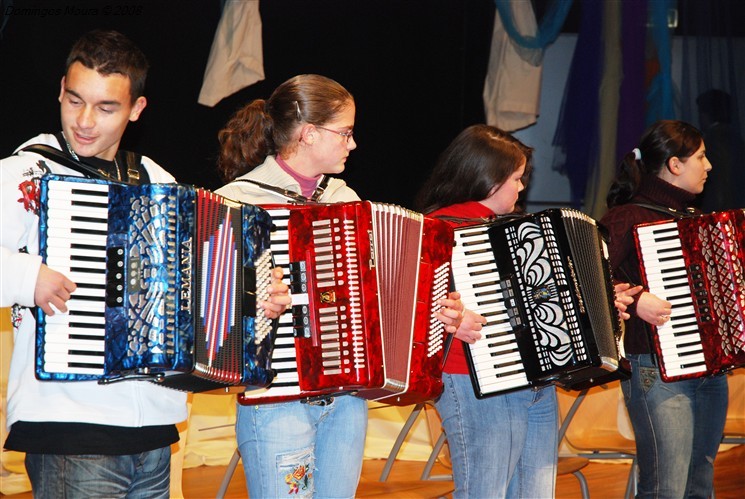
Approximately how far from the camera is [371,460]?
5.54 meters

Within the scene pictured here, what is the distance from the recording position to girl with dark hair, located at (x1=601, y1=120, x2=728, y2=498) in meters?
3.27

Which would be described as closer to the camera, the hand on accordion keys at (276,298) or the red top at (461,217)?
the hand on accordion keys at (276,298)

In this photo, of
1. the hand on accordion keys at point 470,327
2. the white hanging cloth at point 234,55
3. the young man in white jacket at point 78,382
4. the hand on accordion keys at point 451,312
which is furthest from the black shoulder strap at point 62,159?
the white hanging cloth at point 234,55

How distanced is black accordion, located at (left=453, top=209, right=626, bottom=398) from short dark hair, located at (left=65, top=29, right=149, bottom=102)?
1.12 m

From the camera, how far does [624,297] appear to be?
127 inches

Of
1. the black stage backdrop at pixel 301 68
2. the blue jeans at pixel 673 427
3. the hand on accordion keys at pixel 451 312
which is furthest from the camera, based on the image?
the black stage backdrop at pixel 301 68

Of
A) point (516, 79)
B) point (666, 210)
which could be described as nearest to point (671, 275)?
point (666, 210)

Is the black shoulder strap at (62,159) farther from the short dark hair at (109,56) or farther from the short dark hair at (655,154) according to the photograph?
the short dark hair at (655,154)

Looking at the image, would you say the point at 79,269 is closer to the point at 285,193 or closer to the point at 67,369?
the point at 67,369

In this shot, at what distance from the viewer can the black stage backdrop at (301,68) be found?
4.95 meters

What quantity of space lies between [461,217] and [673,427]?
3.57 feet

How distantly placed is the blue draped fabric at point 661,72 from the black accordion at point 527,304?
309cm

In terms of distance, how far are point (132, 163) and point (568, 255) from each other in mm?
1383

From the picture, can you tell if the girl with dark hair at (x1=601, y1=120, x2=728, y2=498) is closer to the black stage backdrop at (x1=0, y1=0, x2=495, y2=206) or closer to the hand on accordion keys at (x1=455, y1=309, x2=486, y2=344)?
the hand on accordion keys at (x1=455, y1=309, x2=486, y2=344)
